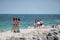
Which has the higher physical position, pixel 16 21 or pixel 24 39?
pixel 16 21

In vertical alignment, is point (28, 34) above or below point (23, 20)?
below

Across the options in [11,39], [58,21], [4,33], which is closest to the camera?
[11,39]

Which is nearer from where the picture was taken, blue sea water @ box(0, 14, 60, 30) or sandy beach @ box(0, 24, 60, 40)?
sandy beach @ box(0, 24, 60, 40)

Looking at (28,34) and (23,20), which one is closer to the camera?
(28,34)

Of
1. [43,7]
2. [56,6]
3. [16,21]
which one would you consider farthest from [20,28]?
[56,6]

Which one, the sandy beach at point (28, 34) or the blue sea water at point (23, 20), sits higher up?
the blue sea water at point (23, 20)

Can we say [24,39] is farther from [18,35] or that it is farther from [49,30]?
[49,30]

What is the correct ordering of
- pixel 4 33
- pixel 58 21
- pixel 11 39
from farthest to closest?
pixel 58 21
pixel 4 33
pixel 11 39

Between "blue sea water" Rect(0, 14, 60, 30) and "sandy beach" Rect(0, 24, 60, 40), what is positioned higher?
"blue sea water" Rect(0, 14, 60, 30)

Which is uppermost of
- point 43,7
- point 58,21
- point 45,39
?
point 43,7

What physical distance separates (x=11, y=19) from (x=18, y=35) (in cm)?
48

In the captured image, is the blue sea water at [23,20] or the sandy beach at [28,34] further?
the blue sea water at [23,20]

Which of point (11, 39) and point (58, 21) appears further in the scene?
point (58, 21)

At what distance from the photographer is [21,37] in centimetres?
396
